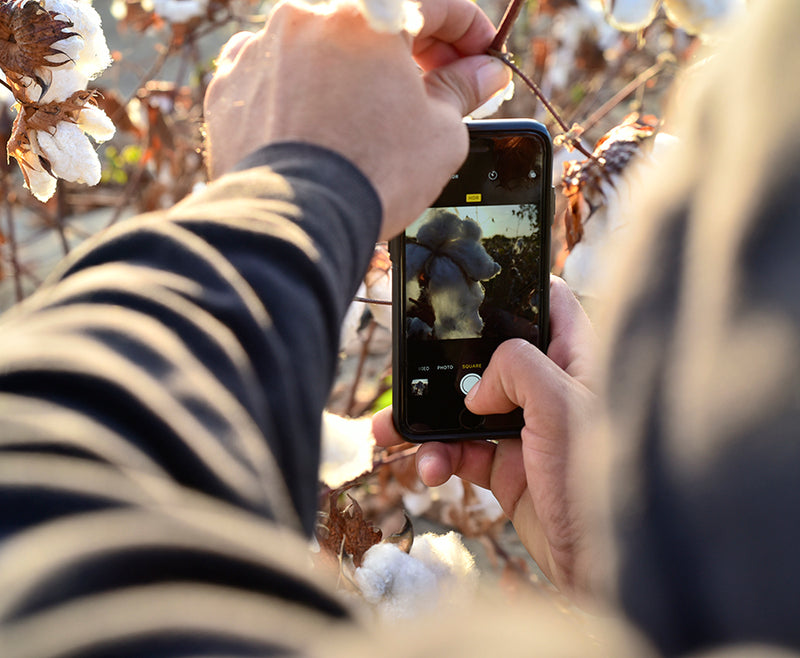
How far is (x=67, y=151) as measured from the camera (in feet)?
1.90

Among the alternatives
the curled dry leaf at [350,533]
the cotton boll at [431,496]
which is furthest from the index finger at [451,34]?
the cotton boll at [431,496]

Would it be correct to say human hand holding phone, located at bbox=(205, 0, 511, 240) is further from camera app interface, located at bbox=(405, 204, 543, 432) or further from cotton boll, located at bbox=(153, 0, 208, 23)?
cotton boll, located at bbox=(153, 0, 208, 23)

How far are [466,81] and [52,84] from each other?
0.34 metres

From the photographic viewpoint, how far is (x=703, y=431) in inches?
6.5

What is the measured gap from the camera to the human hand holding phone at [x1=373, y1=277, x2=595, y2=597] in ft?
2.15

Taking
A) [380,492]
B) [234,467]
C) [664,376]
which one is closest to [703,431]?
[664,376]

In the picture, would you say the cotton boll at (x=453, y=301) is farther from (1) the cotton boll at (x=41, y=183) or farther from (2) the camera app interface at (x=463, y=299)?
(1) the cotton boll at (x=41, y=183)

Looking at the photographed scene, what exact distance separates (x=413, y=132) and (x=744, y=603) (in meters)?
0.32

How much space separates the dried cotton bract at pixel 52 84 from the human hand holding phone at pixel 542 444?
39cm

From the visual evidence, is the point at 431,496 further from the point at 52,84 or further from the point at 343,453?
the point at 52,84

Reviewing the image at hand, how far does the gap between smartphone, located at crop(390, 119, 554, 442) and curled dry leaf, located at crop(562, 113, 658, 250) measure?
24 mm

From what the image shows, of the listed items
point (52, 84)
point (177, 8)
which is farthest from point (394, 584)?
point (177, 8)

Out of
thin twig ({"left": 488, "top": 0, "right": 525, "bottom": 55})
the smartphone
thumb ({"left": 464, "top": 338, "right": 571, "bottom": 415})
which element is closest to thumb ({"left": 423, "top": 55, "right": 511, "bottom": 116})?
thin twig ({"left": 488, "top": 0, "right": 525, "bottom": 55})

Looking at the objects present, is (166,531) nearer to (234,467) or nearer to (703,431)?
(234,467)
